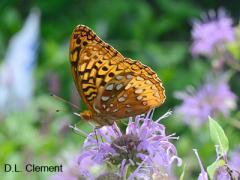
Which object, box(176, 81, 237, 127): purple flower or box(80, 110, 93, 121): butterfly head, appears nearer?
box(80, 110, 93, 121): butterfly head

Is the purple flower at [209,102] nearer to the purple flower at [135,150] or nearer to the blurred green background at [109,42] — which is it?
the blurred green background at [109,42]

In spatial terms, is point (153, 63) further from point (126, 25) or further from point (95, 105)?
point (95, 105)

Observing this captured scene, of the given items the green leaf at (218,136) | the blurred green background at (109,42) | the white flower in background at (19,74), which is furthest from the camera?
the white flower in background at (19,74)

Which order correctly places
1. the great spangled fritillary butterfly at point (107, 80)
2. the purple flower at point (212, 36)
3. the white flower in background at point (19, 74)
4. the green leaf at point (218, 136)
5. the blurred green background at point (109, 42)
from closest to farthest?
the green leaf at point (218, 136)
the great spangled fritillary butterfly at point (107, 80)
the purple flower at point (212, 36)
the blurred green background at point (109, 42)
the white flower in background at point (19, 74)

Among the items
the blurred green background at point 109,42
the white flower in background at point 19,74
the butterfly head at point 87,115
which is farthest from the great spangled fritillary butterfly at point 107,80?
the white flower in background at point 19,74

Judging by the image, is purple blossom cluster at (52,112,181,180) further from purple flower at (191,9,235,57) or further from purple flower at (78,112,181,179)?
purple flower at (191,9,235,57)

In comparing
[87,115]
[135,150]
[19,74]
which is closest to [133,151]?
[135,150]

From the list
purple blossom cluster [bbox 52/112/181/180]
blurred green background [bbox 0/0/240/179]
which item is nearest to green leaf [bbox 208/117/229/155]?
purple blossom cluster [bbox 52/112/181/180]
